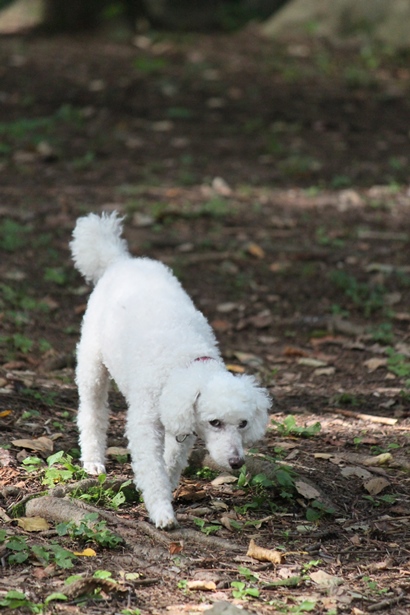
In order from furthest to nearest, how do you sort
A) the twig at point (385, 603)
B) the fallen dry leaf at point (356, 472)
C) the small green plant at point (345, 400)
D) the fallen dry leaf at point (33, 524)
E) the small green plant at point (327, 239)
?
the small green plant at point (327, 239) < the small green plant at point (345, 400) < the fallen dry leaf at point (356, 472) < the fallen dry leaf at point (33, 524) < the twig at point (385, 603)

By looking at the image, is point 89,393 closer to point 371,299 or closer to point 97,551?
point 97,551

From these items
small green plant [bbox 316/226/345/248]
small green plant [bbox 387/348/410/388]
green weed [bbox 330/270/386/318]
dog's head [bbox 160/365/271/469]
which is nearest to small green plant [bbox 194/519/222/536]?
dog's head [bbox 160/365/271/469]

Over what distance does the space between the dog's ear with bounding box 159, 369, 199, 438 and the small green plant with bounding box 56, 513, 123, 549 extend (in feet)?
1.55

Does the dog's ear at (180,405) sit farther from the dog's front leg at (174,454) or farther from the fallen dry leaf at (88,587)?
the fallen dry leaf at (88,587)

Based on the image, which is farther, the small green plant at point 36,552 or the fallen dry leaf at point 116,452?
the fallen dry leaf at point 116,452

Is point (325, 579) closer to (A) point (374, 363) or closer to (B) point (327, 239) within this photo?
(A) point (374, 363)

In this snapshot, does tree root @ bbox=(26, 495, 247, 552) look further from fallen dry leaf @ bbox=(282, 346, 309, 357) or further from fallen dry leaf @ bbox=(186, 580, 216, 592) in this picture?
fallen dry leaf @ bbox=(282, 346, 309, 357)

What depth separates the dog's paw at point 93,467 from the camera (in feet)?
14.5

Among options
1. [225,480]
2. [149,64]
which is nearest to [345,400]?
[225,480]

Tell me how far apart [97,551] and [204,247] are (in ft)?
16.3

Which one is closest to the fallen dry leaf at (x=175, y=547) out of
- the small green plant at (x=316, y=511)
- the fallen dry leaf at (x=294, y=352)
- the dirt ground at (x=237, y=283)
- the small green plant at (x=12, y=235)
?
the dirt ground at (x=237, y=283)

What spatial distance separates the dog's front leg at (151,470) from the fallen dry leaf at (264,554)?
1.14 ft

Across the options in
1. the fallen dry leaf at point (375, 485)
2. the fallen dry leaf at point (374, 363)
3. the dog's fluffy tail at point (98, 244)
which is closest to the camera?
the fallen dry leaf at point (375, 485)

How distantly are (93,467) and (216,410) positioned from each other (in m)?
0.98
